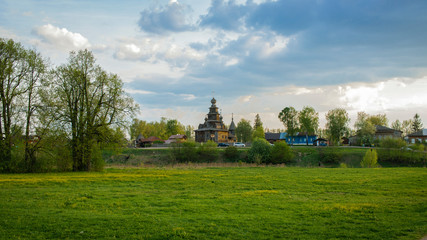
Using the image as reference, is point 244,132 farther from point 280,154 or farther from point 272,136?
point 280,154

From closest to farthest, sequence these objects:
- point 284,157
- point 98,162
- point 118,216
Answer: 1. point 118,216
2. point 98,162
3. point 284,157

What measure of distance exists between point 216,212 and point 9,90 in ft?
91.1

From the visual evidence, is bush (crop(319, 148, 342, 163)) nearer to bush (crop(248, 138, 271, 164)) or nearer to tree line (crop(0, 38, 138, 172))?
bush (crop(248, 138, 271, 164))

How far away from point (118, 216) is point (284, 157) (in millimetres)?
52179

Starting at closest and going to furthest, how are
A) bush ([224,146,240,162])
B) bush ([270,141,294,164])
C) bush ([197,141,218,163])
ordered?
bush ([270,141,294,164])
bush ([197,141,218,163])
bush ([224,146,240,162])

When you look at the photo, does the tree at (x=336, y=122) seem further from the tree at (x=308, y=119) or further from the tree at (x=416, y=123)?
the tree at (x=416, y=123)

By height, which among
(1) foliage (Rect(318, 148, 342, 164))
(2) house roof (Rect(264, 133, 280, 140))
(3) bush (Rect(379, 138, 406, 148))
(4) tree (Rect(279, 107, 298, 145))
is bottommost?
(1) foliage (Rect(318, 148, 342, 164))

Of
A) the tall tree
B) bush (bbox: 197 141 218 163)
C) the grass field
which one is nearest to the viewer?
the grass field

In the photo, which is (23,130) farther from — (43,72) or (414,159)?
(414,159)

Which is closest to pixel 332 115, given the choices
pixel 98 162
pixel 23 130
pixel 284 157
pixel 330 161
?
pixel 330 161

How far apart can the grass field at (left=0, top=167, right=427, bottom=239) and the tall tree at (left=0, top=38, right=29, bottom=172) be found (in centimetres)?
1165

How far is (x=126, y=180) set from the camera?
938 inches

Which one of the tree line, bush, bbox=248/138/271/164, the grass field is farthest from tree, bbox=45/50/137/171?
bush, bbox=248/138/271/164

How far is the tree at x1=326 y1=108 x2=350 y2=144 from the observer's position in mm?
86438
